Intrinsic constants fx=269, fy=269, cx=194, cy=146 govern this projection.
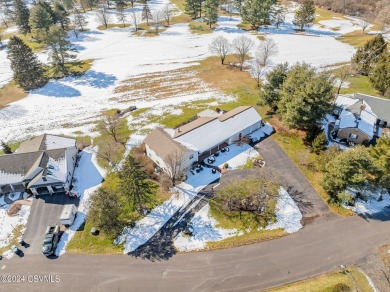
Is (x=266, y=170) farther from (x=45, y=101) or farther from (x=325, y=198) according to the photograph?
(x=45, y=101)

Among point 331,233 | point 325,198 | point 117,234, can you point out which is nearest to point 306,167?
point 325,198

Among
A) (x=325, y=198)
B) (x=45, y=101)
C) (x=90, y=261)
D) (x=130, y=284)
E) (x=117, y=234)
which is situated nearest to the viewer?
(x=130, y=284)

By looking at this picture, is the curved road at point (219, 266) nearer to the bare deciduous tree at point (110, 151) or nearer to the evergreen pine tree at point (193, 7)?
the bare deciduous tree at point (110, 151)

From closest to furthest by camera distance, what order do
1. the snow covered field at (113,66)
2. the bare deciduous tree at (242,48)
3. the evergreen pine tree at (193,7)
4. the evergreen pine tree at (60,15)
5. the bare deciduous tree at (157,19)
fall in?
the snow covered field at (113,66), the bare deciduous tree at (242,48), the evergreen pine tree at (60,15), the bare deciduous tree at (157,19), the evergreen pine tree at (193,7)

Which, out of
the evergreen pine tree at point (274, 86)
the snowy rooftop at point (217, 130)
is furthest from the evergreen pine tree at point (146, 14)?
the snowy rooftop at point (217, 130)

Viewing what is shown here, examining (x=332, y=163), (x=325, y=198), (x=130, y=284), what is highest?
(x=332, y=163)

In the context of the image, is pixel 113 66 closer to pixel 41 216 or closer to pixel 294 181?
pixel 41 216
